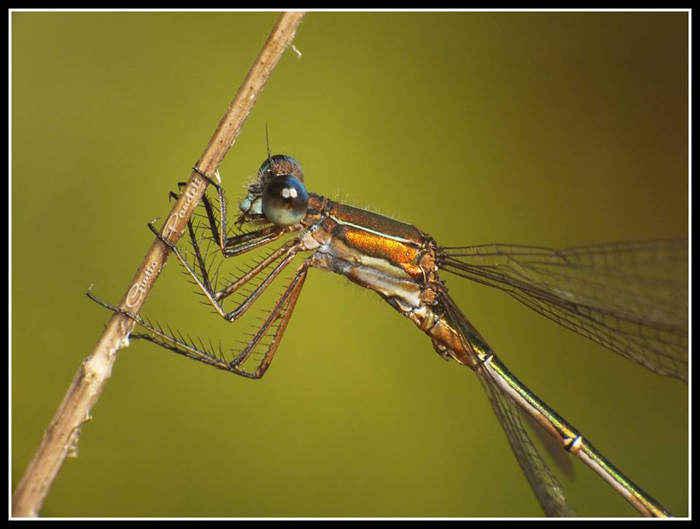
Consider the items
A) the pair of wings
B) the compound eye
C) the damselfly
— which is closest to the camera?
the compound eye

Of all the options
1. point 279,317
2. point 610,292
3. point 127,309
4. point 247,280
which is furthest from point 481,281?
point 127,309

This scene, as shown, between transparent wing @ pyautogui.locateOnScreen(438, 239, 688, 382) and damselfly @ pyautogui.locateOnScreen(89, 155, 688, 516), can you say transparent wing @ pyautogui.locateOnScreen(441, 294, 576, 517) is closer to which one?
damselfly @ pyautogui.locateOnScreen(89, 155, 688, 516)

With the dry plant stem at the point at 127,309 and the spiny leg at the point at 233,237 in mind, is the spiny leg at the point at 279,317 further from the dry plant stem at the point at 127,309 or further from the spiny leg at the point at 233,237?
the dry plant stem at the point at 127,309

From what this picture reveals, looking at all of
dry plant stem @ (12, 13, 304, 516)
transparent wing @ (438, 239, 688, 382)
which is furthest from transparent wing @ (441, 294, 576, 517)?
dry plant stem @ (12, 13, 304, 516)

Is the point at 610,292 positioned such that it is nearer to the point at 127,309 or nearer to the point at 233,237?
the point at 233,237

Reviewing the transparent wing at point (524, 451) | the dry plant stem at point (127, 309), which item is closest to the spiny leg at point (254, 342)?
the dry plant stem at point (127, 309)

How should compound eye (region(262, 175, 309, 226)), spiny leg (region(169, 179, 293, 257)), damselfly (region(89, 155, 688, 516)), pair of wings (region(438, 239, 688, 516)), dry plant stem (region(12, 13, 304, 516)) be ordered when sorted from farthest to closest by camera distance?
pair of wings (region(438, 239, 688, 516)) → damselfly (region(89, 155, 688, 516)) → compound eye (region(262, 175, 309, 226)) → spiny leg (region(169, 179, 293, 257)) → dry plant stem (region(12, 13, 304, 516))

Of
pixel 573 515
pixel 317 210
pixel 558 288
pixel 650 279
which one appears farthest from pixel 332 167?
pixel 573 515
